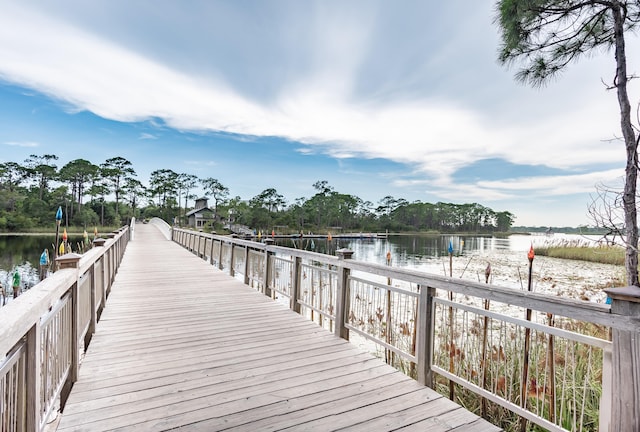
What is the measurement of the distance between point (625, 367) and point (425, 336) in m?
1.37

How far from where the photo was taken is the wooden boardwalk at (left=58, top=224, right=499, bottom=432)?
213cm

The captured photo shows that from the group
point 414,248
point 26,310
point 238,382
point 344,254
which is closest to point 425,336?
point 344,254

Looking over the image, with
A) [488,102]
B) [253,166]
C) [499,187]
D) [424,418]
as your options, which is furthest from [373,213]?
[424,418]

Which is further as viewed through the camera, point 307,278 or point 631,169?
point 307,278

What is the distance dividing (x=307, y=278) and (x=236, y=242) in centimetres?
321

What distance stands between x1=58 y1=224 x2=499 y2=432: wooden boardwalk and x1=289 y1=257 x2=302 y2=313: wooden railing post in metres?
0.25

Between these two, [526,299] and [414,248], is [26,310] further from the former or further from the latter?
[414,248]

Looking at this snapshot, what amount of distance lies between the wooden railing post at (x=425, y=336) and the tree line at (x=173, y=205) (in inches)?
1949

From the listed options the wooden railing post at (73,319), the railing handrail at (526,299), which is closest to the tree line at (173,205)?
the wooden railing post at (73,319)

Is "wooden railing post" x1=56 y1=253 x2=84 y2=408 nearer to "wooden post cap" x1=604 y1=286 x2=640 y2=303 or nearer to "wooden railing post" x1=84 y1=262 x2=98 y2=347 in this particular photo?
"wooden railing post" x1=84 y1=262 x2=98 y2=347

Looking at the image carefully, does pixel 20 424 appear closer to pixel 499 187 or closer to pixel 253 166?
pixel 499 187

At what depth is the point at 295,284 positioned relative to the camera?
16.3ft

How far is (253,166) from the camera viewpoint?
56250 mm

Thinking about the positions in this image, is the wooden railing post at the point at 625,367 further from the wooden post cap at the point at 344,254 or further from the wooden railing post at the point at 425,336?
the wooden post cap at the point at 344,254
